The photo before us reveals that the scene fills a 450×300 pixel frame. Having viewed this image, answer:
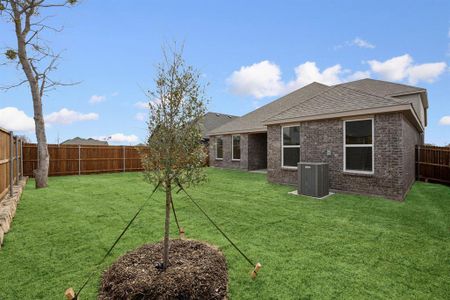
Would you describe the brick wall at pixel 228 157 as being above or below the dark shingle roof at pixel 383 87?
below

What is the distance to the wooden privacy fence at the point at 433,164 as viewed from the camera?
455 inches

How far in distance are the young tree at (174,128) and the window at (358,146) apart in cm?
732

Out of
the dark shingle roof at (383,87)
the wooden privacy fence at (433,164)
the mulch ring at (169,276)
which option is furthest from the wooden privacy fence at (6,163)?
the wooden privacy fence at (433,164)

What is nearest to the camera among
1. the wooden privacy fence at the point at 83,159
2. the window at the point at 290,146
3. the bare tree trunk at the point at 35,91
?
the bare tree trunk at the point at 35,91

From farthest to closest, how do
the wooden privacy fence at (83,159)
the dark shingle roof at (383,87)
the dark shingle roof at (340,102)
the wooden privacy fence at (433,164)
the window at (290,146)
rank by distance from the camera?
the dark shingle roof at (383,87) < the wooden privacy fence at (83,159) < the wooden privacy fence at (433,164) < the window at (290,146) < the dark shingle roof at (340,102)

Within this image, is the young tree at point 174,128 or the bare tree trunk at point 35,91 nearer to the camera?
the young tree at point 174,128

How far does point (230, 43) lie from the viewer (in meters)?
10.8

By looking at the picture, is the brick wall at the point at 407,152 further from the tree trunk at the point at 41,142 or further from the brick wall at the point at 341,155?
the tree trunk at the point at 41,142

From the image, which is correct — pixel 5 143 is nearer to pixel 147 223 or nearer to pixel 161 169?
pixel 147 223

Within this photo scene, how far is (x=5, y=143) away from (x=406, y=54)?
1782cm

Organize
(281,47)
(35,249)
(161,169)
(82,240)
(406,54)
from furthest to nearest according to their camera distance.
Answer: (406,54) → (281,47) → (82,240) → (35,249) → (161,169)

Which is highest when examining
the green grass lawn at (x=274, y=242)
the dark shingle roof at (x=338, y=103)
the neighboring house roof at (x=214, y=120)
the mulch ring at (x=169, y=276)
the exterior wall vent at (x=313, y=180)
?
the neighboring house roof at (x=214, y=120)

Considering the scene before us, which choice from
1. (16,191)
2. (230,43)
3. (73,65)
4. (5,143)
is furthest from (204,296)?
(73,65)

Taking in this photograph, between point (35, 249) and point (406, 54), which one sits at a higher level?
point (406, 54)
